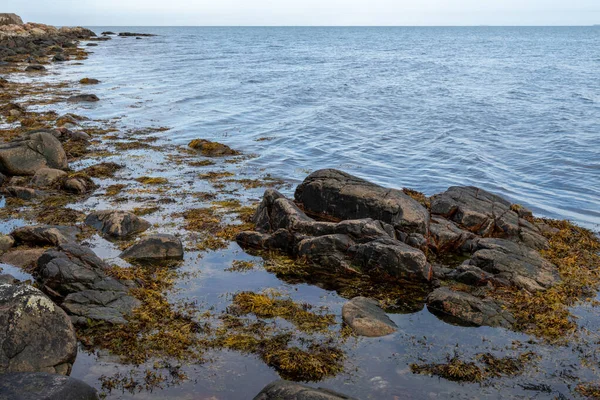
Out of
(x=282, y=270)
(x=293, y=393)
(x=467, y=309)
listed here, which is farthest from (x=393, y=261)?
(x=293, y=393)

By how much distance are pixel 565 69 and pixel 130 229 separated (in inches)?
2855

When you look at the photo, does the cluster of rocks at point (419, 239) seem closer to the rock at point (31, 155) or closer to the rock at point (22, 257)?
the rock at point (22, 257)

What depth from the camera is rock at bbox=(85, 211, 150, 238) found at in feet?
51.0

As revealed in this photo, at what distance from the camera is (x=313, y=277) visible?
1343 centimetres

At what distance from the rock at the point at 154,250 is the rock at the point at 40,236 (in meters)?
1.84

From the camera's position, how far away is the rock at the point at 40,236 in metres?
14.3

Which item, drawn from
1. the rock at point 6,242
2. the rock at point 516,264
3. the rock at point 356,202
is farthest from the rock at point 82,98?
the rock at point 516,264

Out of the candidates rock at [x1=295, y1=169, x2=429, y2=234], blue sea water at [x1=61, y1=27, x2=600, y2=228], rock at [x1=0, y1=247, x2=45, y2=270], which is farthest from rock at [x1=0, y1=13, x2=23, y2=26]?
rock at [x1=295, y1=169, x2=429, y2=234]

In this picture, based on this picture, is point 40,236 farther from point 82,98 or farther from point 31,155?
point 82,98

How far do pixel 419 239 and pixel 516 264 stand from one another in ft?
8.72

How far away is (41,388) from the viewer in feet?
24.3

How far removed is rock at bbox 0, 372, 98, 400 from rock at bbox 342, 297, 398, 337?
5248mm

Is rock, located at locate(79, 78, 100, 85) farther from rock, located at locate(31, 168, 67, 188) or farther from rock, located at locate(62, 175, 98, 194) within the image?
rock, located at locate(62, 175, 98, 194)

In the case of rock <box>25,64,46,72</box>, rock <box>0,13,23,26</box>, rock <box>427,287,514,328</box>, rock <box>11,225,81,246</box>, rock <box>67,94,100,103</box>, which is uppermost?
rock <box>0,13,23,26</box>
